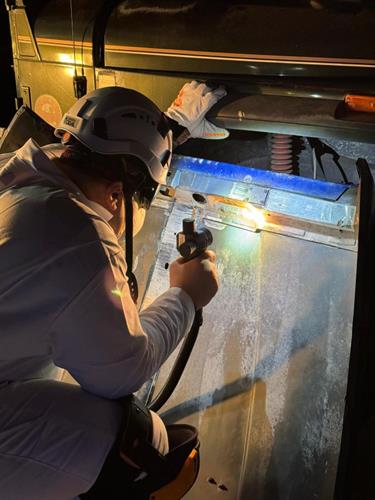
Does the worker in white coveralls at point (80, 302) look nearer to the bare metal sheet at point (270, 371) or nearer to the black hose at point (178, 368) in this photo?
the black hose at point (178, 368)

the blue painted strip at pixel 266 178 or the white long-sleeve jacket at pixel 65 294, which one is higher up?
the white long-sleeve jacket at pixel 65 294

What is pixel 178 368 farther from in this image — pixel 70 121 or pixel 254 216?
pixel 70 121

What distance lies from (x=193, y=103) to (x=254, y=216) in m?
0.53

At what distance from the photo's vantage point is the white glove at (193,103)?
1991 mm

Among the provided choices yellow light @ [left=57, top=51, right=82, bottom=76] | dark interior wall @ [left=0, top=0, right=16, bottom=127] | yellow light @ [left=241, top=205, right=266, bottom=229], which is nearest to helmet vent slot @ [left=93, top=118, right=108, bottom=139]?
yellow light @ [left=241, top=205, right=266, bottom=229]

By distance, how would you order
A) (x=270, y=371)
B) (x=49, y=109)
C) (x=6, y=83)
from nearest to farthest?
(x=270, y=371)
(x=49, y=109)
(x=6, y=83)

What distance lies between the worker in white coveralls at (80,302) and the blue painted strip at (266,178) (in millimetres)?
640

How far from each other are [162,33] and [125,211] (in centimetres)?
115

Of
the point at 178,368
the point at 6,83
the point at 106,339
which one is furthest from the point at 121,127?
the point at 6,83

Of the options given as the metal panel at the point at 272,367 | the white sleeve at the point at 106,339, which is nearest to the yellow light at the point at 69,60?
the metal panel at the point at 272,367

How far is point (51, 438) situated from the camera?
45.8 inches

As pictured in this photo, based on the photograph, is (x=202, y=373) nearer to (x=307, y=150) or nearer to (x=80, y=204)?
(x=80, y=204)

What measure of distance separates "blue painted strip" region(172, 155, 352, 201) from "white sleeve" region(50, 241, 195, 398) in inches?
38.5

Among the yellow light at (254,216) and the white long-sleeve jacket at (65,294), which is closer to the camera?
the white long-sleeve jacket at (65,294)
